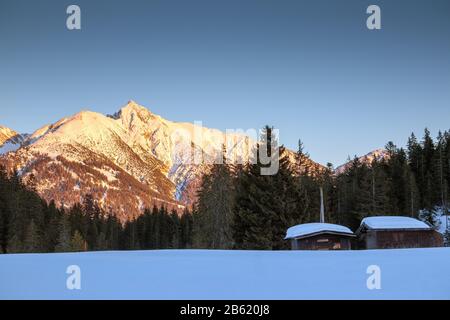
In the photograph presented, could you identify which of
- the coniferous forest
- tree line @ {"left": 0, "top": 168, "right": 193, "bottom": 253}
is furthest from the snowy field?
tree line @ {"left": 0, "top": 168, "right": 193, "bottom": 253}

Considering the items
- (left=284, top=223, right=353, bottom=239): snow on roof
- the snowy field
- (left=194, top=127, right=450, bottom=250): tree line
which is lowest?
the snowy field

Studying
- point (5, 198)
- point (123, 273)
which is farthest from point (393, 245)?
point (5, 198)

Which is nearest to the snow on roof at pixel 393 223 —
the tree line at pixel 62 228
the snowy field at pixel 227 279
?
the snowy field at pixel 227 279

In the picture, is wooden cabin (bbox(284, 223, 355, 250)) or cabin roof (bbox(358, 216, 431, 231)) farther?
cabin roof (bbox(358, 216, 431, 231))

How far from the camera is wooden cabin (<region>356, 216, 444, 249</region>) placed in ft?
121

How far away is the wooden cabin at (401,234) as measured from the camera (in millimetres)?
36969

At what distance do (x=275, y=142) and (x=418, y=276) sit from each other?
3699cm

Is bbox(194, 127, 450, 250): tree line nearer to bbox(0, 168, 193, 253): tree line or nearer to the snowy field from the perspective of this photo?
bbox(0, 168, 193, 253): tree line

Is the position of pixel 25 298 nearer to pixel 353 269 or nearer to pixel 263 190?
pixel 353 269

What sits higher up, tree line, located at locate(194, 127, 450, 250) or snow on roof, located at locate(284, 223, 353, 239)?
tree line, located at locate(194, 127, 450, 250)

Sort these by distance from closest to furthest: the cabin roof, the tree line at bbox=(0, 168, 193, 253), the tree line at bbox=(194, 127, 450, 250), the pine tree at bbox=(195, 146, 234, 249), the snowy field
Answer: the snowy field → the cabin roof → the tree line at bbox=(194, 127, 450, 250) → the pine tree at bbox=(195, 146, 234, 249) → the tree line at bbox=(0, 168, 193, 253)

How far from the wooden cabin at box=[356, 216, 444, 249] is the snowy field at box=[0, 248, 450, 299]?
19.9 meters
